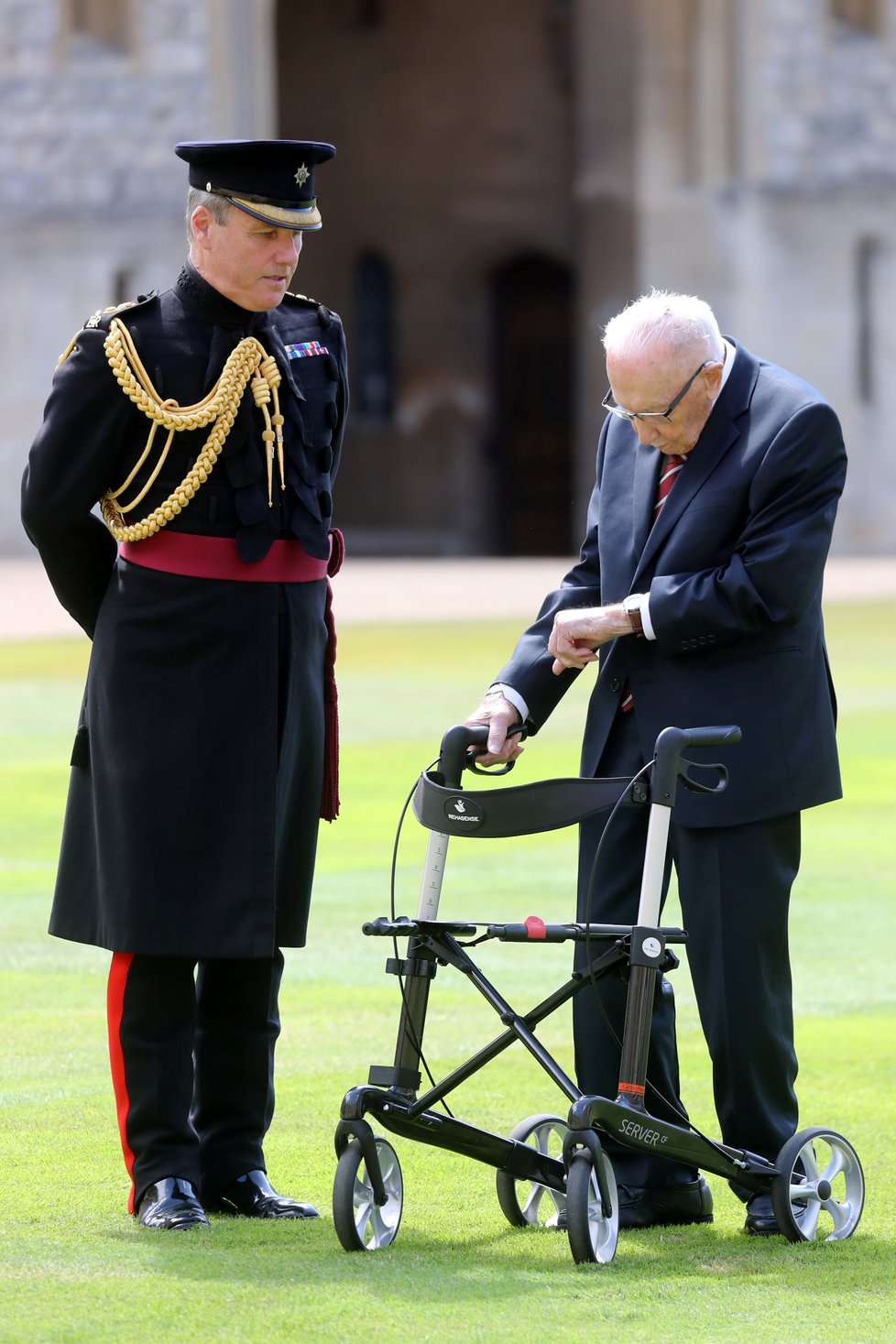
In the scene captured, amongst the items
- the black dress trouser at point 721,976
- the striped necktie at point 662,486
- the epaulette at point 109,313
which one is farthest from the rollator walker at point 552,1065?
the epaulette at point 109,313

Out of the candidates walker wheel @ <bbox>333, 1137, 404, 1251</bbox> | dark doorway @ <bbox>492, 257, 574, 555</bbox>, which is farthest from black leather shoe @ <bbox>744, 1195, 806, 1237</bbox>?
dark doorway @ <bbox>492, 257, 574, 555</bbox>

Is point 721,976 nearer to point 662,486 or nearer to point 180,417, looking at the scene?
point 662,486

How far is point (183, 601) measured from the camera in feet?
13.9

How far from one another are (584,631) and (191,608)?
65 centimetres

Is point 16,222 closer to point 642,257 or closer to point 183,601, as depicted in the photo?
point 642,257

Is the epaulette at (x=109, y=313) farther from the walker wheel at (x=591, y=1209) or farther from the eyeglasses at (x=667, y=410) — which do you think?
the walker wheel at (x=591, y=1209)

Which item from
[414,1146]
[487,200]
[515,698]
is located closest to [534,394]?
[487,200]

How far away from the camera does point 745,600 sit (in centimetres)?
408

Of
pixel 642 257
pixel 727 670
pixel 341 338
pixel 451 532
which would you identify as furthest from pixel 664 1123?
pixel 451 532

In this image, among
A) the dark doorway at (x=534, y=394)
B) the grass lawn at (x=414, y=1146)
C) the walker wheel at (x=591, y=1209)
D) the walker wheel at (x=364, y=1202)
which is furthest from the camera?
the dark doorway at (x=534, y=394)

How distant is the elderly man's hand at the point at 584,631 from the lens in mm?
4156

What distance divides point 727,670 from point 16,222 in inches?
994

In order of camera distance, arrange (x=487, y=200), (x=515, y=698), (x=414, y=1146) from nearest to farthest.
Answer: (x=515, y=698) → (x=414, y=1146) → (x=487, y=200)

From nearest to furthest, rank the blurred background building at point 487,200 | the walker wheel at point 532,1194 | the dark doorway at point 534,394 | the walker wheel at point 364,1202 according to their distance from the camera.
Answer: the walker wheel at point 364,1202 < the walker wheel at point 532,1194 < the blurred background building at point 487,200 < the dark doorway at point 534,394
